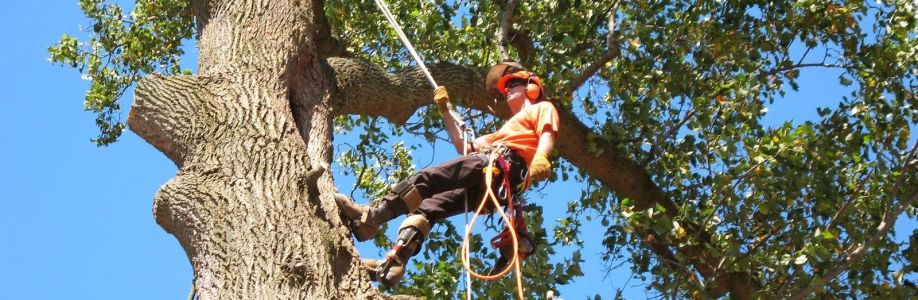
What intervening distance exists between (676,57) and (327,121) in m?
3.13

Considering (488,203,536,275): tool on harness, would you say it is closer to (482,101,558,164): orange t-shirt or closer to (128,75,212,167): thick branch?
(482,101,558,164): orange t-shirt

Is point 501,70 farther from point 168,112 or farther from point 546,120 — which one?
point 168,112

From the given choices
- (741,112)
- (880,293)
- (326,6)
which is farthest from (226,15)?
(880,293)

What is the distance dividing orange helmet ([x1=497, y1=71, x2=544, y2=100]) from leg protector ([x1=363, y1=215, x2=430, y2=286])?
96cm

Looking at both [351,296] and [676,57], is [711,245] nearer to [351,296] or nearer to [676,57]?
[676,57]

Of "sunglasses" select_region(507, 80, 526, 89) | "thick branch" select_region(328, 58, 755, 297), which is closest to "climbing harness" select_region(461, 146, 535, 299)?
"sunglasses" select_region(507, 80, 526, 89)

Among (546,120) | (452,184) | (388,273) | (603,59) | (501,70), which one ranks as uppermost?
(603,59)

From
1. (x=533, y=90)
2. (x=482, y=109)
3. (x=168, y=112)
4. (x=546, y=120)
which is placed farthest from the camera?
(x=482, y=109)

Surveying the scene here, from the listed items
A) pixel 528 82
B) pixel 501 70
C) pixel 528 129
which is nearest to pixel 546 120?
pixel 528 129

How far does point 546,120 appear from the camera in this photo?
5.41 metres

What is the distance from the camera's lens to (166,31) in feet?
32.2

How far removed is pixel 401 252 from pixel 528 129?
934 millimetres

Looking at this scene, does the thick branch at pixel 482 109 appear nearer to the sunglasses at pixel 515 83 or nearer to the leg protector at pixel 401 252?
the sunglasses at pixel 515 83

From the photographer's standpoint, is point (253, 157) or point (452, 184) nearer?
point (253, 157)
